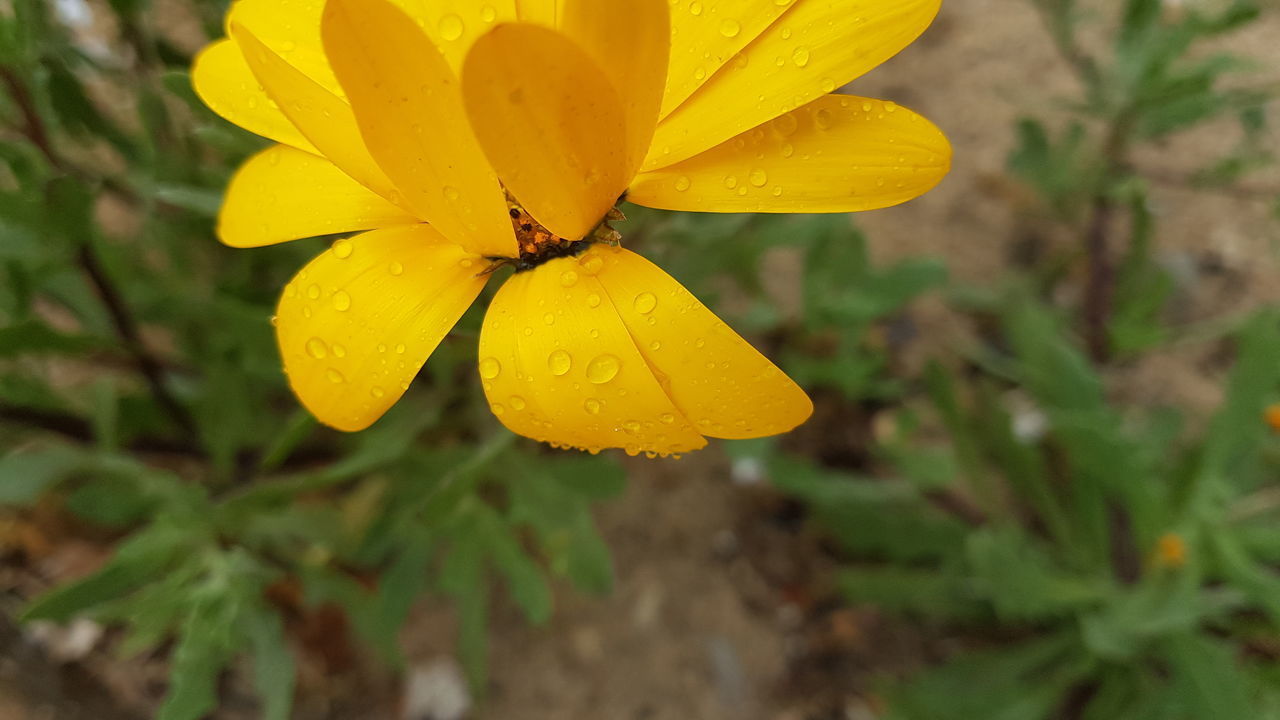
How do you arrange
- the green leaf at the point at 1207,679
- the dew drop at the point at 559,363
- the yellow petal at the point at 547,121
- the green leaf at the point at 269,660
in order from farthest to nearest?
the green leaf at the point at 1207,679
the green leaf at the point at 269,660
the dew drop at the point at 559,363
the yellow petal at the point at 547,121

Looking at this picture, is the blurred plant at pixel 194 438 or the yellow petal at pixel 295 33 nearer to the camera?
the yellow petal at pixel 295 33

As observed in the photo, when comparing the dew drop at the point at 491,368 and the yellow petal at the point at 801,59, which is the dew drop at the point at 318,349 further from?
the yellow petal at the point at 801,59

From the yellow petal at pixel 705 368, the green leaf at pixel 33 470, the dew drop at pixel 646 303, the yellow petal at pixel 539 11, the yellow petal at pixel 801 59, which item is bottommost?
the green leaf at pixel 33 470

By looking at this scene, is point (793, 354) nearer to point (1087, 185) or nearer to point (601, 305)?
point (1087, 185)

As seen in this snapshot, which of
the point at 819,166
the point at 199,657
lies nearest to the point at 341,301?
the point at 819,166

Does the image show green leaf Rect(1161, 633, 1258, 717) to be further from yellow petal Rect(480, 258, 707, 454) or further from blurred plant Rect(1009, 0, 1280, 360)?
yellow petal Rect(480, 258, 707, 454)

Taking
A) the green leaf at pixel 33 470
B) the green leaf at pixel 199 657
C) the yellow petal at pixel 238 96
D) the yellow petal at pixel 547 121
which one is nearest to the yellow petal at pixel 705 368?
the yellow petal at pixel 547 121

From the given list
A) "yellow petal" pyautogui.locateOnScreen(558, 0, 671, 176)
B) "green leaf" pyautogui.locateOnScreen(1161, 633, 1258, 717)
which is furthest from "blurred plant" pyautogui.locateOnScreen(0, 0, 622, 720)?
"green leaf" pyautogui.locateOnScreen(1161, 633, 1258, 717)

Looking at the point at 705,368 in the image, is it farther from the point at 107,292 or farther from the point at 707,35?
the point at 107,292
